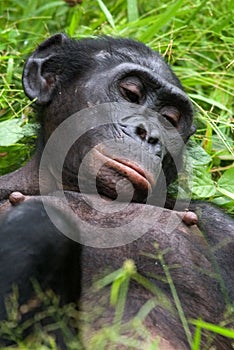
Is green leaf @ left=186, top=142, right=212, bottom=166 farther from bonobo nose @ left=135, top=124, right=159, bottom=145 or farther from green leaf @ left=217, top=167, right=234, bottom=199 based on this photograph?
bonobo nose @ left=135, top=124, right=159, bottom=145

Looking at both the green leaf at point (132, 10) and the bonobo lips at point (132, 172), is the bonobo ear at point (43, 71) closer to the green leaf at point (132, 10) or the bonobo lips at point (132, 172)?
the bonobo lips at point (132, 172)

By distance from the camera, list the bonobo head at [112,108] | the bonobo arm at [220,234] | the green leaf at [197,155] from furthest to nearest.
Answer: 1. the green leaf at [197,155]
2. the bonobo head at [112,108]
3. the bonobo arm at [220,234]

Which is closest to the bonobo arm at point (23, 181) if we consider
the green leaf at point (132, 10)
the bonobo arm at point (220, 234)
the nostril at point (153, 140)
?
the nostril at point (153, 140)

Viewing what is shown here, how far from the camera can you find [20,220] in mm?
3746

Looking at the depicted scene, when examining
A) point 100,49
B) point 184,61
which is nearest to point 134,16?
point 184,61

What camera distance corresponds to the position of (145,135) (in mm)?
4598

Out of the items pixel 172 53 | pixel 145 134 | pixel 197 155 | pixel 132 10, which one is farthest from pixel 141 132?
pixel 132 10

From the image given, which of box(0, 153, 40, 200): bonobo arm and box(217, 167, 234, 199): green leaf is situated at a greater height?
box(0, 153, 40, 200): bonobo arm

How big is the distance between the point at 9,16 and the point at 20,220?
12.2ft

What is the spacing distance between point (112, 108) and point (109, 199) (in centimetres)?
54

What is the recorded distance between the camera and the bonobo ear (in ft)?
16.8

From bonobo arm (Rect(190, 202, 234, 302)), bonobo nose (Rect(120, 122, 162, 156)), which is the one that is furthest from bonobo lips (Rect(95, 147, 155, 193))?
bonobo arm (Rect(190, 202, 234, 302))

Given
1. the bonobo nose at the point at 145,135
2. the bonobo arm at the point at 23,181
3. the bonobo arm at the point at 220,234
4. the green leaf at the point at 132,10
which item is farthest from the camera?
the green leaf at the point at 132,10

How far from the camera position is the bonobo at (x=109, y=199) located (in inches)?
147
